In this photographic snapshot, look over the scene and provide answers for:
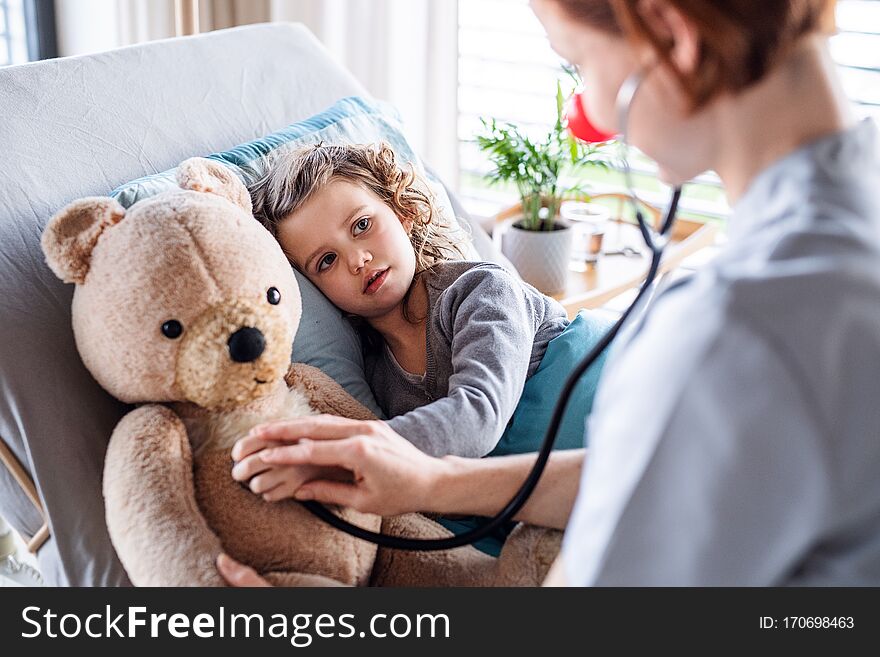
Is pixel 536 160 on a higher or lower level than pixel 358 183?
lower

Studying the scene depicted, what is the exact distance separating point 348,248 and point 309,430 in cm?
38

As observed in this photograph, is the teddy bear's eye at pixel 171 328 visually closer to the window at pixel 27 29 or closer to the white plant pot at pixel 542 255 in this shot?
the white plant pot at pixel 542 255

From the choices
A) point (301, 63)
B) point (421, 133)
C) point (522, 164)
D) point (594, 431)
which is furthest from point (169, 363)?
point (421, 133)

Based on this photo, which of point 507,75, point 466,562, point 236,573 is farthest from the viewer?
point 507,75

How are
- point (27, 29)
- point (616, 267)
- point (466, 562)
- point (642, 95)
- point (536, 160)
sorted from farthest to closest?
point (27, 29) → point (616, 267) → point (536, 160) → point (466, 562) → point (642, 95)

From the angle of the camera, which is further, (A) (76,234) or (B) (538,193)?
(B) (538,193)

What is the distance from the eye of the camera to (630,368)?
0.66m

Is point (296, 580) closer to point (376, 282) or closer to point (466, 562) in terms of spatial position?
point (466, 562)

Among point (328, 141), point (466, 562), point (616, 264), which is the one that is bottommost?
point (616, 264)

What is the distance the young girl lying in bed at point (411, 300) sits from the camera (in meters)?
1.15

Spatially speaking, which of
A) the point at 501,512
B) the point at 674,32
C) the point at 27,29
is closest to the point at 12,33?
the point at 27,29

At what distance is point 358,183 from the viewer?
1.24 metres

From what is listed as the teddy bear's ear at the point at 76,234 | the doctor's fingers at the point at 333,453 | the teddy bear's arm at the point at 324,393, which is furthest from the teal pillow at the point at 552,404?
the teddy bear's ear at the point at 76,234

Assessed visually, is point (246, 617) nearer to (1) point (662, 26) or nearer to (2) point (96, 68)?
(1) point (662, 26)
